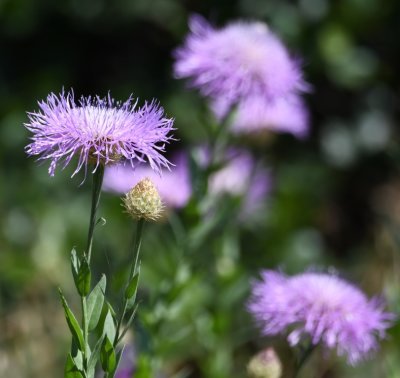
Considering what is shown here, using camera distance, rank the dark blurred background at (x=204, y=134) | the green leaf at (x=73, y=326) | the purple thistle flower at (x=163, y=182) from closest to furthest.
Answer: the green leaf at (x=73, y=326)
the purple thistle flower at (x=163, y=182)
the dark blurred background at (x=204, y=134)

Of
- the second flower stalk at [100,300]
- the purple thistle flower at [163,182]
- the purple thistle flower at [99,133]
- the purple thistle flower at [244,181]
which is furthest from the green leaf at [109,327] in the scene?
the purple thistle flower at [244,181]

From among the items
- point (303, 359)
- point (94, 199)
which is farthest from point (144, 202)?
point (303, 359)

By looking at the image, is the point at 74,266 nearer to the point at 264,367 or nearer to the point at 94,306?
the point at 94,306

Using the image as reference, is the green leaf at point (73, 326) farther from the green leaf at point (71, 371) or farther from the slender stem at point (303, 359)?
the slender stem at point (303, 359)

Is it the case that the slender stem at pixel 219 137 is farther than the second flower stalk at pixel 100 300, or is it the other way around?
the slender stem at pixel 219 137

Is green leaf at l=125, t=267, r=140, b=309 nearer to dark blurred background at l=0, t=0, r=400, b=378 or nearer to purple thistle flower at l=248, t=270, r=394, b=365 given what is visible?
purple thistle flower at l=248, t=270, r=394, b=365

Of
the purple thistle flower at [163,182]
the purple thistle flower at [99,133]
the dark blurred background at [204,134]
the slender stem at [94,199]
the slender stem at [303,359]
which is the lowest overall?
the slender stem at [303,359]
